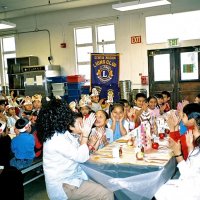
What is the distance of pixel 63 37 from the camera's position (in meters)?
10.1

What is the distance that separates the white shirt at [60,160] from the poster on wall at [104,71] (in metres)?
6.09

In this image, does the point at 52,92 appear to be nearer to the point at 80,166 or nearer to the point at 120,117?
the point at 120,117

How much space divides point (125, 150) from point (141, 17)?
6.66 meters

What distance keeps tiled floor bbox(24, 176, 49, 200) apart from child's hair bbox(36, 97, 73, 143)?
67.3 inches

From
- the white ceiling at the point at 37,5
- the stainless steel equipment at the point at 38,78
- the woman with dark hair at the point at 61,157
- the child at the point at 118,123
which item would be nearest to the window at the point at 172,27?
the white ceiling at the point at 37,5

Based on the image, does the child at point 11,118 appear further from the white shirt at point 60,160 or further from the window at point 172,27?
the window at point 172,27

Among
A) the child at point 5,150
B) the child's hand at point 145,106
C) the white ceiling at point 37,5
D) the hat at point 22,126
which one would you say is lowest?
the child at point 5,150

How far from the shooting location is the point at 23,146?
3764mm

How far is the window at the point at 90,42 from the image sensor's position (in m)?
9.65

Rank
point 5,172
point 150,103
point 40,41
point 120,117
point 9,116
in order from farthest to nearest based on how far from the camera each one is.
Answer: point 40,41 < point 9,116 < point 150,103 < point 120,117 < point 5,172

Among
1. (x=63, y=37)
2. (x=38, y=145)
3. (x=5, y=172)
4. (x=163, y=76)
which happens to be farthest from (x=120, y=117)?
(x=63, y=37)

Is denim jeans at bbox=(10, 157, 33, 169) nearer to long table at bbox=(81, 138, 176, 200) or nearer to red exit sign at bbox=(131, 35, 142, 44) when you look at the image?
long table at bbox=(81, 138, 176, 200)

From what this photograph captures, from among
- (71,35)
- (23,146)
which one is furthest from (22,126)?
(71,35)

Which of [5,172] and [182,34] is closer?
[5,172]
